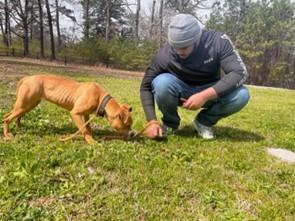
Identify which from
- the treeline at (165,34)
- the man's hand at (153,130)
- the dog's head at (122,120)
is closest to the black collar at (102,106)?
the dog's head at (122,120)

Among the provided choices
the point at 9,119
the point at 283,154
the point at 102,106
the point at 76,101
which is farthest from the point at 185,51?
the point at 9,119

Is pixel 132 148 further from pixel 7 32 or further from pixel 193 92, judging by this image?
pixel 7 32

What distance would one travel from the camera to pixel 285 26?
36.5m

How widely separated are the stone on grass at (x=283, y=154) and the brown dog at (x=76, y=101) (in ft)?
4.82

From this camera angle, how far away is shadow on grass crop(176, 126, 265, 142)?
14.9 ft

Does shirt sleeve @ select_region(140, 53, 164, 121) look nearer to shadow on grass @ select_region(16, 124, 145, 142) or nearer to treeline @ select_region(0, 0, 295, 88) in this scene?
shadow on grass @ select_region(16, 124, 145, 142)

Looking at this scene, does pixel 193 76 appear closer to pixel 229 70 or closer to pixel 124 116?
pixel 229 70

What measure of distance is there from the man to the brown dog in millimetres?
407

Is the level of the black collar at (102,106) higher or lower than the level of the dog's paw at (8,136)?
higher

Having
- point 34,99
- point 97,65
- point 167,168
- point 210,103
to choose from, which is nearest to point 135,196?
point 167,168

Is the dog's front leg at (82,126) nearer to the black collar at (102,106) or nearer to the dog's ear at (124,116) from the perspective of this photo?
the black collar at (102,106)

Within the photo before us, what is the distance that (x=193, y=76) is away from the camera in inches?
161

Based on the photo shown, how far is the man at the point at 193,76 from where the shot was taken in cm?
371

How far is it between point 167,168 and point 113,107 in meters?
0.83
